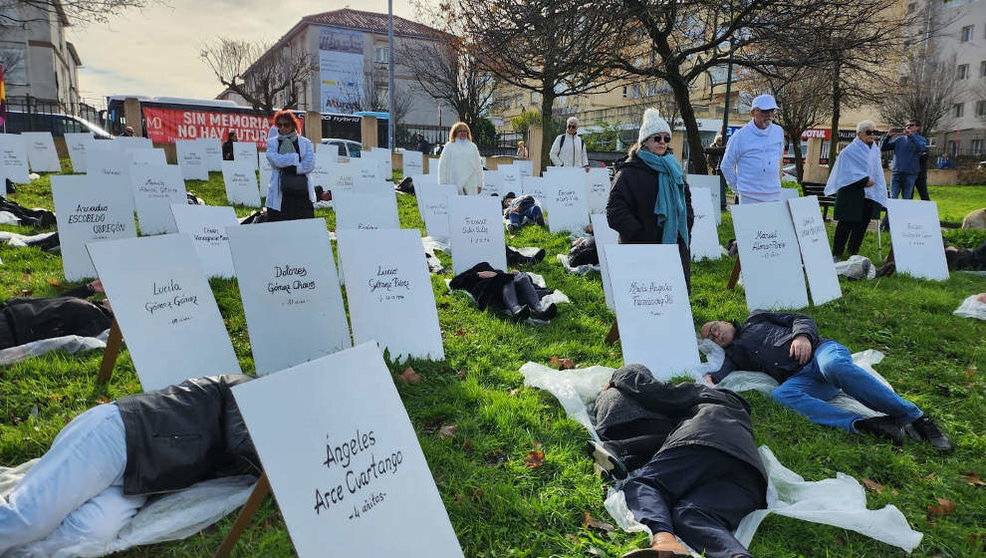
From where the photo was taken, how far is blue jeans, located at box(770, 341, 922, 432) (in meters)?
3.88

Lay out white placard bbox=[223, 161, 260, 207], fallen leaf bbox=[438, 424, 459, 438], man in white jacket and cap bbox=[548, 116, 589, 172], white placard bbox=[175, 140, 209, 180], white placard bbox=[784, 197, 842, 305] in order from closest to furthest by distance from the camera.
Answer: fallen leaf bbox=[438, 424, 459, 438] → white placard bbox=[784, 197, 842, 305] → man in white jacket and cap bbox=[548, 116, 589, 172] → white placard bbox=[223, 161, 260, 207] → white placard bbox=[175, 140, 209, 180]

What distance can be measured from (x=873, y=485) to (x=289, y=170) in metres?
7.01

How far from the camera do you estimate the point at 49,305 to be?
4.67m

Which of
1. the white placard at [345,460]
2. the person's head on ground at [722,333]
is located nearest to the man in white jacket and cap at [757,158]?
the person's head on ground at [722,333]

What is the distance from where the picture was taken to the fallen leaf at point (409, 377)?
4361 millimetres

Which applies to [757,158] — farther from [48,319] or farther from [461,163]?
[48,319]

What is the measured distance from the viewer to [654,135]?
17.5 feet

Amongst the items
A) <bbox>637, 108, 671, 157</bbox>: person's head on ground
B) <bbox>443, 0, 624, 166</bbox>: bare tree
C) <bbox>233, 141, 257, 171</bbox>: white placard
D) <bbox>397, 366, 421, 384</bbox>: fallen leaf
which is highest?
<bbox>443, 0, 624, 166</bbox>: bare tree

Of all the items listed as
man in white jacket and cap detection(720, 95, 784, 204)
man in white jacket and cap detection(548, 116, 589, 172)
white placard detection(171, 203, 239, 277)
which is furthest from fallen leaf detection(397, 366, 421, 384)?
man in white jacket and cap detection(548, 116, 589, 172)

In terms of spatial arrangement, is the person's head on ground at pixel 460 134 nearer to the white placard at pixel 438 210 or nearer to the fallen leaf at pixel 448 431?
the white placard at pixel 438 210

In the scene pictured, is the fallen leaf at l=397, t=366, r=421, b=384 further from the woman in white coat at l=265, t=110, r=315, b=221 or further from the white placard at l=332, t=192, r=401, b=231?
the woman in white coat at l=265, t=110, r=315, b=221

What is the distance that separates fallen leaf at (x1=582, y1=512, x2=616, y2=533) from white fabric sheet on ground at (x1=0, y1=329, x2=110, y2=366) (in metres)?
3.84

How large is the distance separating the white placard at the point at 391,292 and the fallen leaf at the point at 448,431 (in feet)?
3.28

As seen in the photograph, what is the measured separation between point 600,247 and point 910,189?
10.1 m
